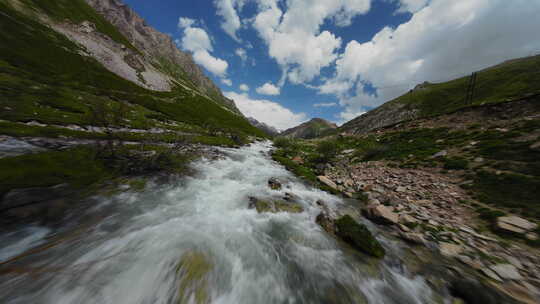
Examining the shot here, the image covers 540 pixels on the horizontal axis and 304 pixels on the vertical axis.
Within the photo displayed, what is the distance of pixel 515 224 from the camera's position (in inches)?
292

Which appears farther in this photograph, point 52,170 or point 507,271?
point 52,170

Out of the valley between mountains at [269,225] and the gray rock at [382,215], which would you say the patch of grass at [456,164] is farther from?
the gray rock at [382,215]

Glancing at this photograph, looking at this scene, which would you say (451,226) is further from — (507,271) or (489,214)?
(507,271)

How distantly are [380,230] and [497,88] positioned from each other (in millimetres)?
108979

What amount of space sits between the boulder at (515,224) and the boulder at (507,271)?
2.39 m

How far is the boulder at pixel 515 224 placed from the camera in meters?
7.11

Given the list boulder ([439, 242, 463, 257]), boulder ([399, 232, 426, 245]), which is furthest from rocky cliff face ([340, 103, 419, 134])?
boulder ([439, 242, 463, 257])

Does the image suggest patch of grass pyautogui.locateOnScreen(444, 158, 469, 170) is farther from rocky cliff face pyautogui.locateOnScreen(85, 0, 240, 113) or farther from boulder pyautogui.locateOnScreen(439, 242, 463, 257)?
rocky cliff face pyautogui.locateOnScreen(85, 0, 240, 113)

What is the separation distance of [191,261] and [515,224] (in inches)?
568

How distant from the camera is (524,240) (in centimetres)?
674

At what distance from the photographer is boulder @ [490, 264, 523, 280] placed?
5.70 metres

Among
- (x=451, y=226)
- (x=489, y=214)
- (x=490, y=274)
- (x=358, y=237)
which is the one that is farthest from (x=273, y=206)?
(x=489, y=214)

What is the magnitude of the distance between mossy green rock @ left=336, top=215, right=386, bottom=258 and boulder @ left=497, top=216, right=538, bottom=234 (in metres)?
5.78

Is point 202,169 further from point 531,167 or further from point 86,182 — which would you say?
point 531,167
